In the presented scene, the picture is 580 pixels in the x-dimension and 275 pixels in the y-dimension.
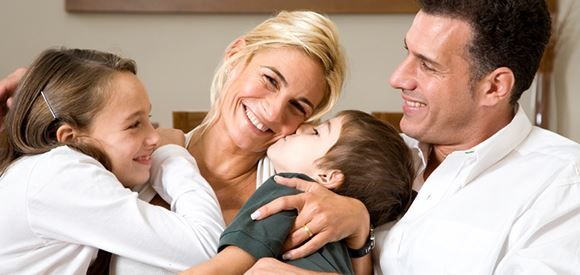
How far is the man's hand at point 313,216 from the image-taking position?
68.0 inches

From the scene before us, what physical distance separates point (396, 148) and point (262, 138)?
37 cm

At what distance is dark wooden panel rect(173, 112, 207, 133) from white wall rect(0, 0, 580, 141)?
787 mm

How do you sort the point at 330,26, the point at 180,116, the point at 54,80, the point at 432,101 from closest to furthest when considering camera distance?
the point at 54,80 → the point at 432,101 → the point at 330,26 → the point at 180,116

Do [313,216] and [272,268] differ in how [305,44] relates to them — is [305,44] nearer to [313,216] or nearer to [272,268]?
[313,216]

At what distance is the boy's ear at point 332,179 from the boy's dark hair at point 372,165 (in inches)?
0.5

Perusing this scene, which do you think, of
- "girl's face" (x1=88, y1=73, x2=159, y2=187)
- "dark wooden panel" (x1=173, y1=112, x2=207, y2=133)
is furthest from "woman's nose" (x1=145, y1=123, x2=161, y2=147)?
"dark wooden panel" (x1=173, y1=112, x2=207, y2=133)

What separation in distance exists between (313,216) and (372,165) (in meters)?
0.22

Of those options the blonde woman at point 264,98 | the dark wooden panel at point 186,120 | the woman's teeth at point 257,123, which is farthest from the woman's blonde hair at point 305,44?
the dark wooden panel at point 186,120

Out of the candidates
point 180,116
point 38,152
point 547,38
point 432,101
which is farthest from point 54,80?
point 180,116

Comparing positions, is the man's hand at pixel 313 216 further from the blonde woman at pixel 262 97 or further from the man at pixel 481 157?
the blonde woman at pixel 262 97

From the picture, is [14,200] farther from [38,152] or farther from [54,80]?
[54,80]

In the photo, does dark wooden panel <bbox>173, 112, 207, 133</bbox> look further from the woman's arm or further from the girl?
the woman's arm

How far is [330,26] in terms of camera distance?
223 cm

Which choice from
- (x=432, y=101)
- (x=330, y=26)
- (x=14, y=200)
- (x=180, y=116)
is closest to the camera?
(x=14, y=200)
